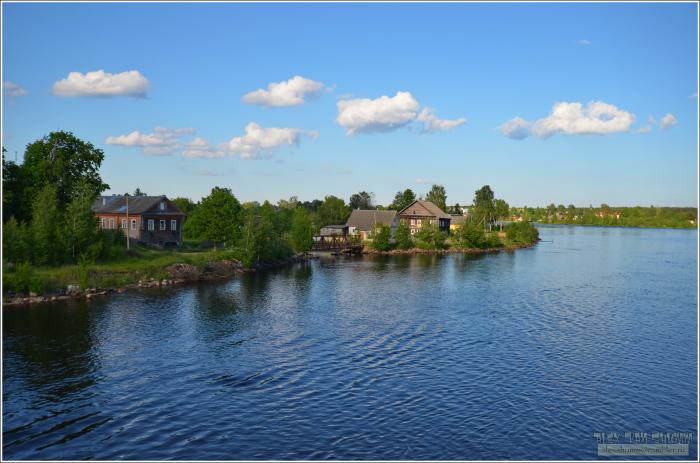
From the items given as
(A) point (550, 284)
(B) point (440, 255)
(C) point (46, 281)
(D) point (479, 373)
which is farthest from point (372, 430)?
(B) point (440, 255)

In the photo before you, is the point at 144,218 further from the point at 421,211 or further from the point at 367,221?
the point at 421,211

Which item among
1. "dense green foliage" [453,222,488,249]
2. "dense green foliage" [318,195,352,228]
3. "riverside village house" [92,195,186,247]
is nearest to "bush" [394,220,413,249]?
"dense green foliage" [453,222,488,249]

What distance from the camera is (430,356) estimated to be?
116ft

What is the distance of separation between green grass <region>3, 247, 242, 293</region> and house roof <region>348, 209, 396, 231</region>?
54.0m

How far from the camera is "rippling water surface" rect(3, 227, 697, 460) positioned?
2347 centimetres

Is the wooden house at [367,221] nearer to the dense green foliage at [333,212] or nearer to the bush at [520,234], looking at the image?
the dense green foliage at [333,212]

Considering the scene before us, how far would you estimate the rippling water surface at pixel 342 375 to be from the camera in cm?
2347

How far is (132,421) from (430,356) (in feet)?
60.2

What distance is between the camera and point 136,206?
7669 centimetres

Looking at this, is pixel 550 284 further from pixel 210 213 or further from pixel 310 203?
pixel 310 203

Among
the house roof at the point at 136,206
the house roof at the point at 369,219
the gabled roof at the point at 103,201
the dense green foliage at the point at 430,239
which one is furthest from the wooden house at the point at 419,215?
the gabled roof at the point at 103,201

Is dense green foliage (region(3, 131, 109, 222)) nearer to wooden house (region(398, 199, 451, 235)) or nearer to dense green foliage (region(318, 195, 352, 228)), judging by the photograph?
dense green foliage (region(318, 195, 352, 228))

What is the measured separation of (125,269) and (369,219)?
74.1 metres

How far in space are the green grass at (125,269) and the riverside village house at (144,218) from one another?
498cm
